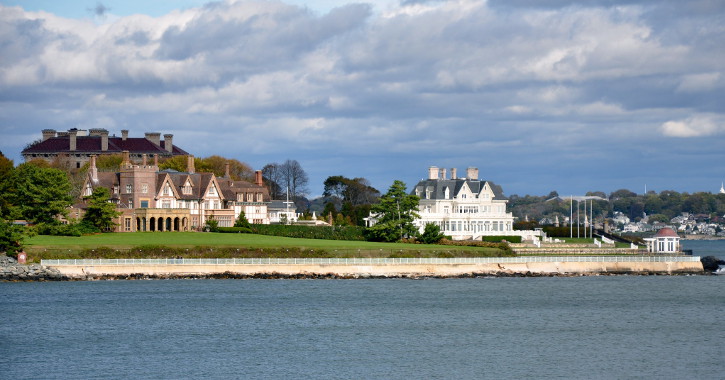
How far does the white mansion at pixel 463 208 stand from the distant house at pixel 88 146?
1562 inches

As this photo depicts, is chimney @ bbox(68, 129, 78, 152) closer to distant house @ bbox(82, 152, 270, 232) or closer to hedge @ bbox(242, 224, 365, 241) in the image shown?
distant house @ bbox(82, 152, 270, 232)

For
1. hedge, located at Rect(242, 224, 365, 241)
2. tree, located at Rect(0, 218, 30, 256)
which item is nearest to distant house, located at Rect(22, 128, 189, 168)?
hedge, located at Rect(242, 224, 365, 241)

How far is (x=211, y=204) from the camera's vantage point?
103938 mm

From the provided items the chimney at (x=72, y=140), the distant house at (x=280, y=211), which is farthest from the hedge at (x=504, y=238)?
the chimney at (x=72, y=140)

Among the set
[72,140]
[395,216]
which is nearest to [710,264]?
[395,216]

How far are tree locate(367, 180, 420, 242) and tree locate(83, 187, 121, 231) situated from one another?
22.3 m

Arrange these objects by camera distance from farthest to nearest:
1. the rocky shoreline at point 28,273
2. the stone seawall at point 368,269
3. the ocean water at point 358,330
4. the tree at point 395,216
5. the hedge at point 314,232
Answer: the hedge at point 314,232
the tree at point 395,216
the stone seawall at point 368,269
the rocky shoreline at point 28,273
the ocean water at point 358,330

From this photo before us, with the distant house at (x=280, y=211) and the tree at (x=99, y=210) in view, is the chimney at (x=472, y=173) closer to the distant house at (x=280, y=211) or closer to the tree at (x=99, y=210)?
the distant house at (x=280, y=211)

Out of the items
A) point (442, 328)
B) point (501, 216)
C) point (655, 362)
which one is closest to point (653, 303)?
point (442, 328)

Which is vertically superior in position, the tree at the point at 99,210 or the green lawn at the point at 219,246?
the tree at the point at 99,210

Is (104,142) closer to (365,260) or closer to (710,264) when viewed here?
(365,260)

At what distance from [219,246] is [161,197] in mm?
21838

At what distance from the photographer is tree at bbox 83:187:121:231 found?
89562 millimetres

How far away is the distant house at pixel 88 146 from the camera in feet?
431
